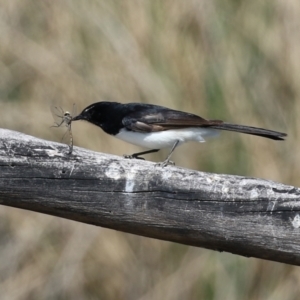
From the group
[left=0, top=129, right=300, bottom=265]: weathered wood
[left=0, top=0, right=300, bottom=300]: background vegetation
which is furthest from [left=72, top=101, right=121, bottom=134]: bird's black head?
[left=0, top=129, right=300, bottom=265]: weathered wood

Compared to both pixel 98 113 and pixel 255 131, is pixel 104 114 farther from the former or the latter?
pixel 255 131

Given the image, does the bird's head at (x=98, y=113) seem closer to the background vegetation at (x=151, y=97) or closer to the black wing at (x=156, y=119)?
the black wing at (x=156, y=119)

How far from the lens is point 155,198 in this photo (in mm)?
2488

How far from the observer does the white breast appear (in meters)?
4.39

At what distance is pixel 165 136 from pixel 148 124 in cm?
13

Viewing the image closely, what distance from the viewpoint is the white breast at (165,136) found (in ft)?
14.4

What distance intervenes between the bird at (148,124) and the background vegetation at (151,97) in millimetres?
1014

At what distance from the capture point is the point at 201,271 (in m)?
5.39

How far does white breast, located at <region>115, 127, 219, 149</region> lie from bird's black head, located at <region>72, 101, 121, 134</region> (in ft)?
0.27

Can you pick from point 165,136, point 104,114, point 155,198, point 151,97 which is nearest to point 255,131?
point 165,136

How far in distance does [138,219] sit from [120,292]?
131 inches

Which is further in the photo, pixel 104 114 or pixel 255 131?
pixel 104 114

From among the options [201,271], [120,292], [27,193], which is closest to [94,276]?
[120,292]

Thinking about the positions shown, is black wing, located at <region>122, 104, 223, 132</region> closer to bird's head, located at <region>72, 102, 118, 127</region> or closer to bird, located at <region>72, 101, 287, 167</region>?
bird, located at <region>72, 101, 287, 167</region>
